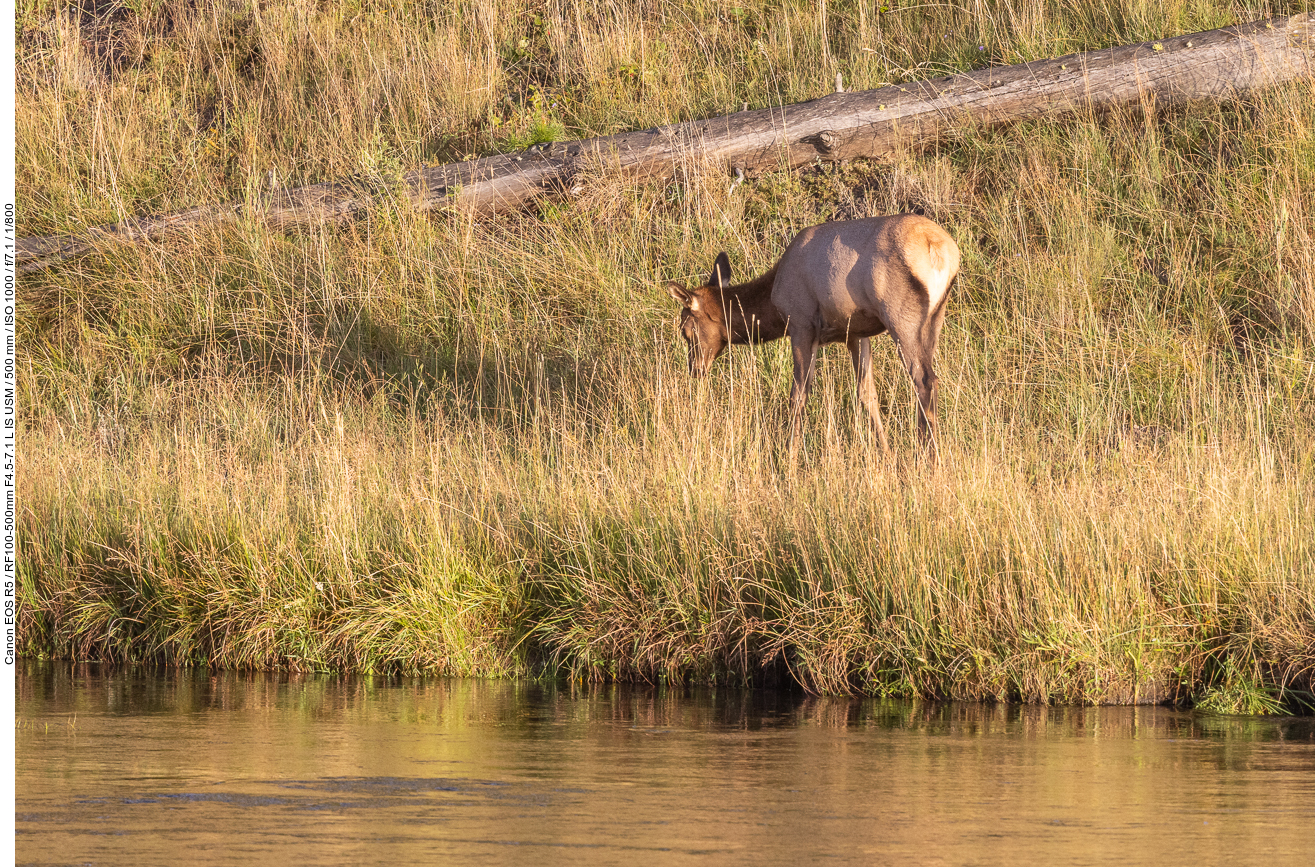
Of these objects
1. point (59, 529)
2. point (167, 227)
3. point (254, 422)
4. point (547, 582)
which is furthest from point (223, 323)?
point (547, 582)

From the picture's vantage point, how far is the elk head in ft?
40.5

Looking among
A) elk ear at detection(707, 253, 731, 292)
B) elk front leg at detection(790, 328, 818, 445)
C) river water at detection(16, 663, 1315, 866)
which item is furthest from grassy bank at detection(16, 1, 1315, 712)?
elk ear at detection(707, 253, 731, 292)

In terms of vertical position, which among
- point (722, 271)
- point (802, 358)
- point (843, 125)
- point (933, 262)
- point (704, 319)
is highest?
point (843, 125)

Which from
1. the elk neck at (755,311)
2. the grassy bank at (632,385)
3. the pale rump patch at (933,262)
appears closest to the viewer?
the grassy bank at (632,385)

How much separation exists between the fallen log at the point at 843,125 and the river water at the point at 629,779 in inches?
318

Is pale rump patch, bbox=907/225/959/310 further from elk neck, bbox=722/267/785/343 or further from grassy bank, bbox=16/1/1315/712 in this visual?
elk neck, bbox=722/267/785/343

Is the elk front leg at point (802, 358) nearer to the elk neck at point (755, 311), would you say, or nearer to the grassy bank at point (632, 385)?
the grassy bank at point (632, 385)

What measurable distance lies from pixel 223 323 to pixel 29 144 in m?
3.90

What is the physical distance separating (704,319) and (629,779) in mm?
7263

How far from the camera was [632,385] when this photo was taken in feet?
39.7

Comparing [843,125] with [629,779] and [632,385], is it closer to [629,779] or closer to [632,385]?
[632,385]

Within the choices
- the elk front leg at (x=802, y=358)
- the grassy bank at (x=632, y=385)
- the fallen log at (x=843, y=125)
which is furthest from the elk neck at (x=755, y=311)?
the fallen log at (x=843, y=125)

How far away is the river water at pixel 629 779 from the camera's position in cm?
448

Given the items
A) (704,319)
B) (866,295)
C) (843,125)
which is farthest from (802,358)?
(843,125)
